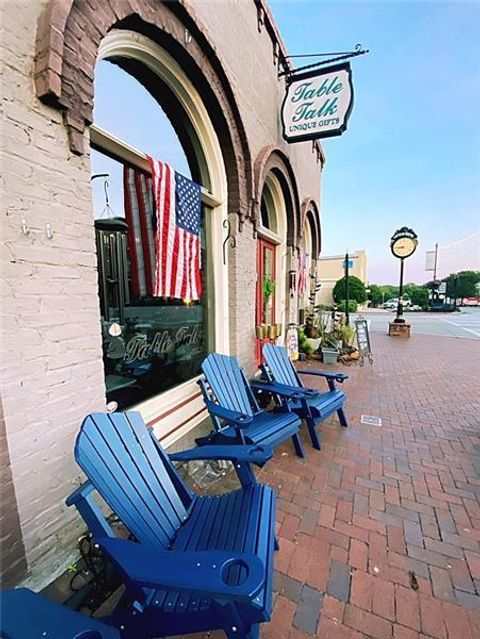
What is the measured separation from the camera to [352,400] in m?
4.11

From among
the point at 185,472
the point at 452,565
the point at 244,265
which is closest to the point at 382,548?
the point at 452,565

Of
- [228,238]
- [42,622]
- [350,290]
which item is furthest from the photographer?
[350,290]

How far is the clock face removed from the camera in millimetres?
9164

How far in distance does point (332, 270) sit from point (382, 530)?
25.8 meters

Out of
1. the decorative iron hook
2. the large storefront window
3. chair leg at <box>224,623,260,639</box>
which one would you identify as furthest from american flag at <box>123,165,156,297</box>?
chair leg at <box>224,623,260,639</box>

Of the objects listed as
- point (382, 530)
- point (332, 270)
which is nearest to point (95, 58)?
point (382, 530)

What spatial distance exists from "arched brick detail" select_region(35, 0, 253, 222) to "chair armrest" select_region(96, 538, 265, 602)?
1864 mm

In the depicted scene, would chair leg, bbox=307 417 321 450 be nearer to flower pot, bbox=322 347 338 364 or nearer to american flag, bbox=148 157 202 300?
american flag, bbox=148 157 202 300

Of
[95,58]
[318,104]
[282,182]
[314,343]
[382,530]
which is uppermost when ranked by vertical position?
[318,104]

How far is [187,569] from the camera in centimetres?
91

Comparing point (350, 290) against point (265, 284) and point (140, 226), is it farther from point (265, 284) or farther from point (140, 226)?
point (140, 226)

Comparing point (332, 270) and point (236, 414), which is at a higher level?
point (332, 270)

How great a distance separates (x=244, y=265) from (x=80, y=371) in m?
2.46

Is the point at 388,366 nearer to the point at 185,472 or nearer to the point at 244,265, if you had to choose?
the point at 244,265
